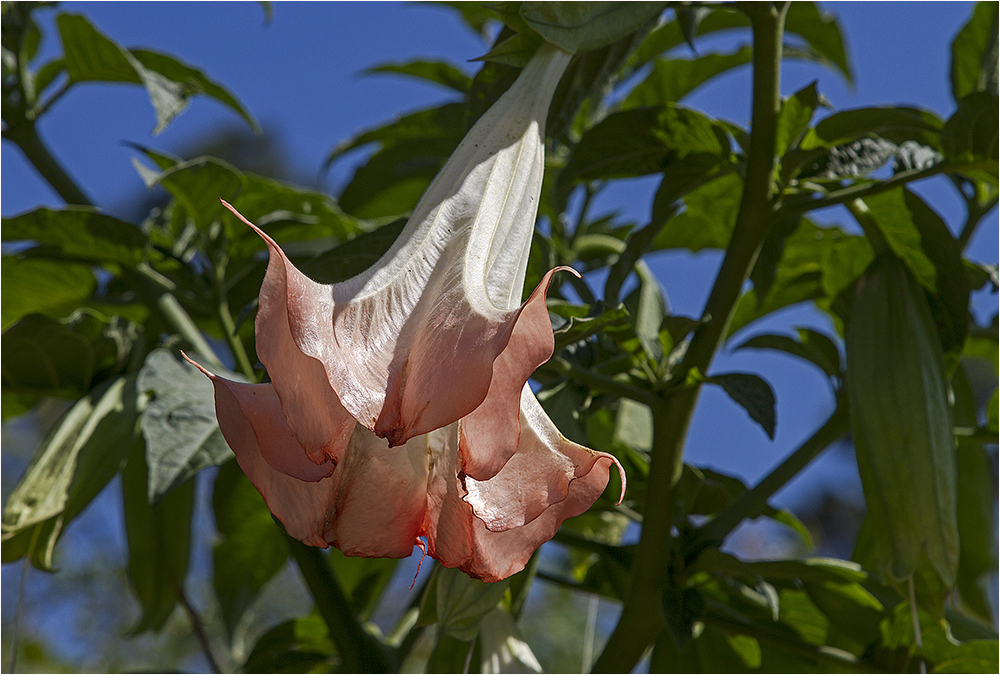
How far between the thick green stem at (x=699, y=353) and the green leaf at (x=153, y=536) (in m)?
0.41

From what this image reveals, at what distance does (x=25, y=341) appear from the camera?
0.79 meters

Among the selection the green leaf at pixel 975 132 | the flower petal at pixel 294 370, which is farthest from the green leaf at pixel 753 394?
→ the flower petal at pixel 294 370

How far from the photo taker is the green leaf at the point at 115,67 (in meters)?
0.81

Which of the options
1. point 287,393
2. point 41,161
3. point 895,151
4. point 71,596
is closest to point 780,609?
point 895,151

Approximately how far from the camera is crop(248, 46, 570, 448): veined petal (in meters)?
0.36

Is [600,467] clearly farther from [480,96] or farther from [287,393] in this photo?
[480,96]

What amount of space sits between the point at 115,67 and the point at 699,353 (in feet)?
1.98

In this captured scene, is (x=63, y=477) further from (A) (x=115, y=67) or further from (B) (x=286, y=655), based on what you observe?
(A) (x=115, y=67)

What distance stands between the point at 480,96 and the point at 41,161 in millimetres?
471

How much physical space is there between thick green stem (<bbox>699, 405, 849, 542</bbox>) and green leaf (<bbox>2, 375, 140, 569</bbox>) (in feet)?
1.57

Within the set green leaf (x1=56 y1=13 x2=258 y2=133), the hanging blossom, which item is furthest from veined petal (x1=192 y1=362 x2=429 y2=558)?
green leaf (x1=56 y1=13 x2=258 y2=133)

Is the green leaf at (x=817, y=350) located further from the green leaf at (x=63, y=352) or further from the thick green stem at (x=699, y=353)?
the green leaf at (x=63, y=352)

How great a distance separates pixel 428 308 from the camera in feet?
1.33

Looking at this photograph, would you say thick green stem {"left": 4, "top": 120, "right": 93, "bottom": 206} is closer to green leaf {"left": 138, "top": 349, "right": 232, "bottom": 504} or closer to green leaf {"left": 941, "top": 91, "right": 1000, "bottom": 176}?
green leaf {"left": 138, "top": 349, "right": 232, "bottom": 504}
